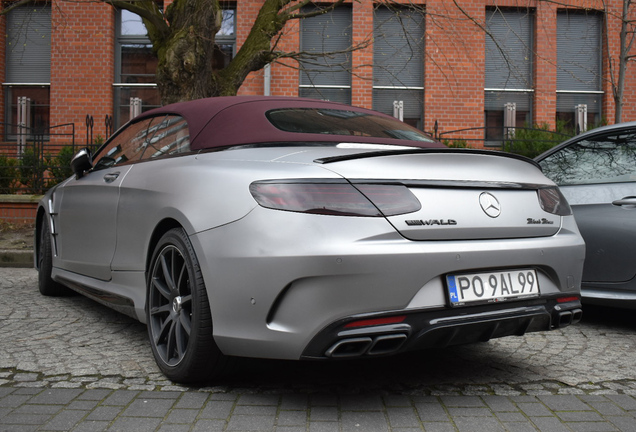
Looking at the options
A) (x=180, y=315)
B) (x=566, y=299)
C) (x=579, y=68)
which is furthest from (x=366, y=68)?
(x=180, y=315)

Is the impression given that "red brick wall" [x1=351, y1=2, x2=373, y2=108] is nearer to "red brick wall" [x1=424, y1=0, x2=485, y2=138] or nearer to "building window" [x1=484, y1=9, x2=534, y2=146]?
"red brick wall" [x1=424, y1=0, x2=485, y2=138]

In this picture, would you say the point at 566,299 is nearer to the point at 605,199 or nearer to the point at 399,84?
the point at 605,199

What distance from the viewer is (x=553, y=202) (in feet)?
11.0

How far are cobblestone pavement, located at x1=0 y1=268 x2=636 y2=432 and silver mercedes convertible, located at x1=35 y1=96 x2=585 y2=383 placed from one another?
0.82 ft

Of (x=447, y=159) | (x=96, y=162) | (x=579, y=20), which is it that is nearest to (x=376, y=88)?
(x=579, y=20)

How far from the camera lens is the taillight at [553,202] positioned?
3.29 m

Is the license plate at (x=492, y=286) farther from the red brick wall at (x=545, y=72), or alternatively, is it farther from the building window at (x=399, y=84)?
the red brick wall at (x=545, y=72)

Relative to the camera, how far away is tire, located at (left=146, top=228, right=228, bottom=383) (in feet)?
9.98

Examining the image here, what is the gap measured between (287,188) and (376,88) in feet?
39.5

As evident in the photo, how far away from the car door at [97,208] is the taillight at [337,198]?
1.59 meters

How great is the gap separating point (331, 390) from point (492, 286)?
89 centimetres

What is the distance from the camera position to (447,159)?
9.89 feet

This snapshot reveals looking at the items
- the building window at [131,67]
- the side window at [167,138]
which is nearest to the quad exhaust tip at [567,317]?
the side window at [167,138]

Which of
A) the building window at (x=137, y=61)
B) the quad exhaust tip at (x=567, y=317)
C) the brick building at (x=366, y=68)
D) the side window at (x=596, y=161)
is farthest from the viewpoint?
the building window at (x=137, y=61)
